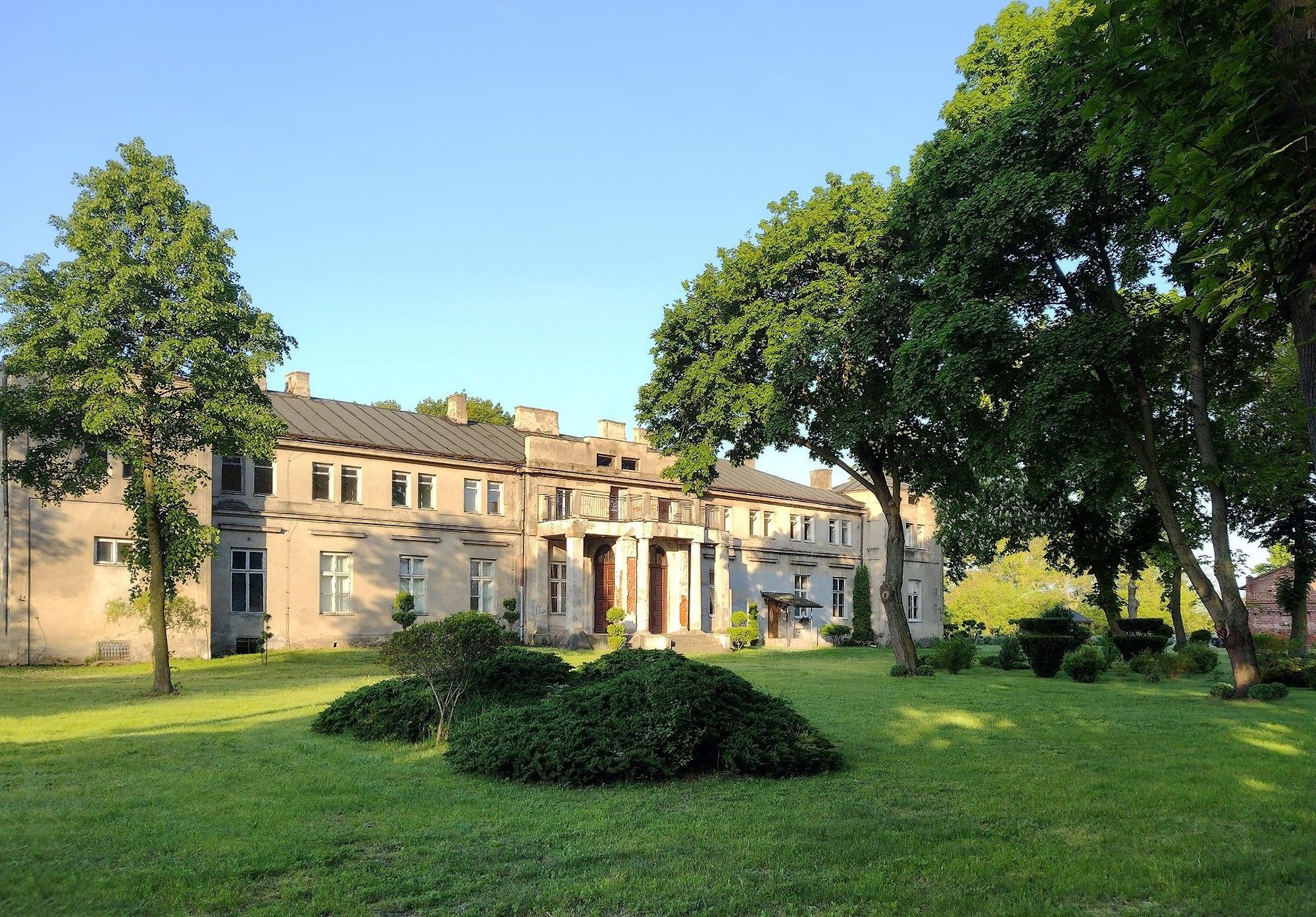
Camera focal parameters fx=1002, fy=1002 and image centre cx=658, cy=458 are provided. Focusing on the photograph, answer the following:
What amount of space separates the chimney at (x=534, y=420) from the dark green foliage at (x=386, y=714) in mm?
31235

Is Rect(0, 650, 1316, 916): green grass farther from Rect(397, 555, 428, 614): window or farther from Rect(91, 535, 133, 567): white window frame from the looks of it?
Rect(397, 555, 428, 614): window

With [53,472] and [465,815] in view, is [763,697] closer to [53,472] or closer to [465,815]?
[465,815]

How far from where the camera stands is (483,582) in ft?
134

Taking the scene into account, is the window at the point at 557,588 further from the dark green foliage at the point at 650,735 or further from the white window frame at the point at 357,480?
the dark green foliage at the point at 650,735

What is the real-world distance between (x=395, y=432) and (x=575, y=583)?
9.48 m

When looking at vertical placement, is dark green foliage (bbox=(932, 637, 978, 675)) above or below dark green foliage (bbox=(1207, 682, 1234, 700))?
below

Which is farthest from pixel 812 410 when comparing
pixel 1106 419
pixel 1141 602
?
pixel 1141 602

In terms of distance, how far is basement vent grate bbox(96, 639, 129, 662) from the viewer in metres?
30.1

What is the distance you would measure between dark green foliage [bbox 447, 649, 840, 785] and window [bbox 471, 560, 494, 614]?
2985 cm

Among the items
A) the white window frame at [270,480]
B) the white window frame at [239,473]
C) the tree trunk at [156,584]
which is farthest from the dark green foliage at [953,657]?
the white window frame at [239,473]

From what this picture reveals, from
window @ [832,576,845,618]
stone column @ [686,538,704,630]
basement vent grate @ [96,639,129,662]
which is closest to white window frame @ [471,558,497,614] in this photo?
stone column @ [686,538,704,630]

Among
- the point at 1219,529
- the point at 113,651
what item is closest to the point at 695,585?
the point at 113,651

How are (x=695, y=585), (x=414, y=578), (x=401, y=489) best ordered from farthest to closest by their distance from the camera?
(x=695, y=585), (x=401, y=489), (x=414, y=578)

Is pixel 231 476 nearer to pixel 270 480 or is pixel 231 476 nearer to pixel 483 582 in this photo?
pixel 270 480
